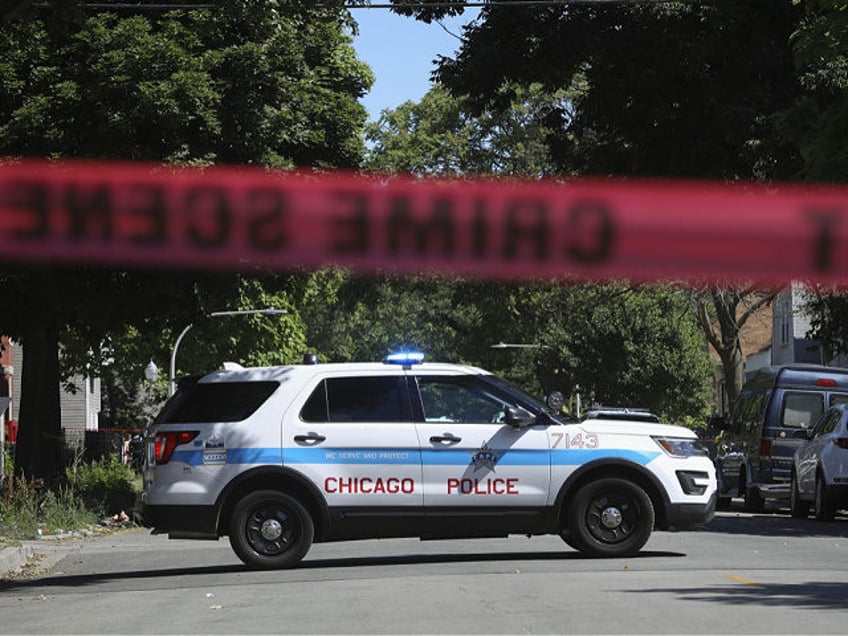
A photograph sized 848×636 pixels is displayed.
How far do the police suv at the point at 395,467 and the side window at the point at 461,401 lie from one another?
0.04ft

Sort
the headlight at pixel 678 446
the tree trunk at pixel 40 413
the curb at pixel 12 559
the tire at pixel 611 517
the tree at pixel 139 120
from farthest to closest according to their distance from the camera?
1. the tree trunk at pixel 40 413
2. the tree at pixel 139 120
3. the curb at pixel 12 559
4. the headlight at pixel 678 446
5. the tire at pixel 611 517

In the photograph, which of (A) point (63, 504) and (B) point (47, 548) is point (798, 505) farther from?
(B) point (47, 548)

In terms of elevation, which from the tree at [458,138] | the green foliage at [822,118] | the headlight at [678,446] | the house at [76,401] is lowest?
the headlight at [678,446]

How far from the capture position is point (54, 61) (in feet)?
82.9

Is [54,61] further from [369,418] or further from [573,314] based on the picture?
[573,314]

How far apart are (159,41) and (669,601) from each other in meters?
15.8

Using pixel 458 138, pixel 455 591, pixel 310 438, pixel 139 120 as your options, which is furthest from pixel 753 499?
pixel 458 138

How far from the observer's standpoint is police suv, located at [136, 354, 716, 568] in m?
15.3

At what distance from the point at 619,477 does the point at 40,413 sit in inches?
590

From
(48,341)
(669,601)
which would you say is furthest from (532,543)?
(48,341)

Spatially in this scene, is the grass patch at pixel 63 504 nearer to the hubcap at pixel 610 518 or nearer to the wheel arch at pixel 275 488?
the wheel arch at pixel 275 488

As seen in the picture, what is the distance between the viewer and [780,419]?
28.2m

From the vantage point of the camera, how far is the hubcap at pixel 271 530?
1524 centimetres

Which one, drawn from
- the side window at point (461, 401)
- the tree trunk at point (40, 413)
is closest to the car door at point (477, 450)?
the side window at point (461, 401)
